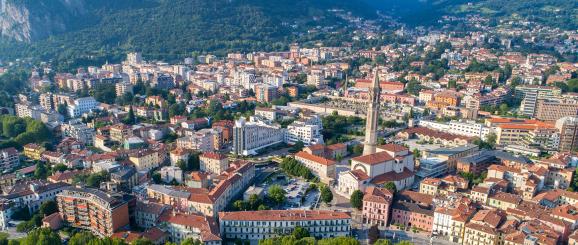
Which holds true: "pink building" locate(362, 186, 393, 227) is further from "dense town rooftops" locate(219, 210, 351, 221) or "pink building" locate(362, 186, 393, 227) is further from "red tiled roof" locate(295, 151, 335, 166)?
"red tiled roof" locate(295, 151, 335, 166)

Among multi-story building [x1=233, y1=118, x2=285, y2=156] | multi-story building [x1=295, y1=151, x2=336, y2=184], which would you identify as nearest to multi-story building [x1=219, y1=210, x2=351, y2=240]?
multi-story building [x1=295, y1=151, x2=336, y2=184]

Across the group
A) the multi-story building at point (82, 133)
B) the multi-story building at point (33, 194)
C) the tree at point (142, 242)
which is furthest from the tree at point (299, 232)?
the multi-story building at point (82, 133)

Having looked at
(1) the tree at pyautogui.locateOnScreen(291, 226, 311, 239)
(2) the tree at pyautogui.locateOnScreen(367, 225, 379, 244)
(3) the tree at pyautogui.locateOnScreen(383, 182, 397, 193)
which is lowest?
(2) the tree at pyautogui.locateOnScreen(367, 225, 379, 244)

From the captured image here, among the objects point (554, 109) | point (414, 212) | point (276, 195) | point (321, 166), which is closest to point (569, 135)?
point (554, 109)

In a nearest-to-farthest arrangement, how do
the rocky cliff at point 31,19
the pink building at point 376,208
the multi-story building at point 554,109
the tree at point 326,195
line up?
1. the pink building at point 376,208
2. the tree at point 326,195
3. the multi-story building at point 554,109
4. the rocky cliff at point 31,19

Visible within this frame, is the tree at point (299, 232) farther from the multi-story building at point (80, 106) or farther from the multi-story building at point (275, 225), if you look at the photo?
the multi-story building at point (80, 106)

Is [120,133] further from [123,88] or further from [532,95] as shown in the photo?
[532,95]

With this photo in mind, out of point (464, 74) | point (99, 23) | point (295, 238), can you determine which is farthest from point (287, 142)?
point (99, 23)
